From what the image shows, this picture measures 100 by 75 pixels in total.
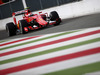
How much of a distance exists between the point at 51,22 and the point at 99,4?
2.92 metres

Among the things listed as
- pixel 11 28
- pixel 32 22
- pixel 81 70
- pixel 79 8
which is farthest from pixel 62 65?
pixel 79 8

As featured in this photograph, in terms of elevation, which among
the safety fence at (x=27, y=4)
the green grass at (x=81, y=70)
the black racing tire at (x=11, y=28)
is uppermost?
the safety fence at (x=27, y=4)

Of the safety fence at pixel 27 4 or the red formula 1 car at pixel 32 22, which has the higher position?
the safety fence at pixel 27 4

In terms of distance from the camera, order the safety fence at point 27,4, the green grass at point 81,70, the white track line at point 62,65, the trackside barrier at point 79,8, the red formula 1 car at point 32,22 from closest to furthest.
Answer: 1. the green grass at point 81,70
2. the white track line at point 62,65
3. the red formula 1 car at point 32,22
4. the trackside barrier at point 79,8
5. the safety fence at point 27,4

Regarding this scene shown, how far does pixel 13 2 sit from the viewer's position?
1597 centimetres

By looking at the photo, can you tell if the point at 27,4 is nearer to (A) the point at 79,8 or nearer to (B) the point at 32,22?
(A) the point at 79,8

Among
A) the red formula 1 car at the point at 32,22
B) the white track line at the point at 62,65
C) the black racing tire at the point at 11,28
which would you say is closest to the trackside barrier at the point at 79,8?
the red formula 1 car at the point at 32,22

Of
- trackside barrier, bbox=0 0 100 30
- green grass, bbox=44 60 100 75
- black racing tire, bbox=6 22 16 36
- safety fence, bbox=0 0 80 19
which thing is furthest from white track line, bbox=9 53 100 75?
safety fence, bbox=0 0 80 19

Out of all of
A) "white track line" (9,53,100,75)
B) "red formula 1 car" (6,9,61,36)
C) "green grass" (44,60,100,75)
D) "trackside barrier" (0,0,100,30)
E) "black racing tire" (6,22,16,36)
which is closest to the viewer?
"green grass" (44,60,100,75)

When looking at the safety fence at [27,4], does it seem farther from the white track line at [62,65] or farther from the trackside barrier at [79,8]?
the white track line at [62,65]

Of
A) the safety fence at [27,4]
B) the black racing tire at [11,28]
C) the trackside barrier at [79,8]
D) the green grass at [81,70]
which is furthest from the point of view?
the safety fence at [27,4]

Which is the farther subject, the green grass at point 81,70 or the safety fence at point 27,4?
the safety fence at point 27,4

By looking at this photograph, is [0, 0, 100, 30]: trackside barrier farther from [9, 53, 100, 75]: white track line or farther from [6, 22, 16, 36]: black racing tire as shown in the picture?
[9, 53, 100, 75]: white track line

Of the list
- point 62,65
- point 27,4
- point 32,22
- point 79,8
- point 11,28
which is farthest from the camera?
point 27,4
